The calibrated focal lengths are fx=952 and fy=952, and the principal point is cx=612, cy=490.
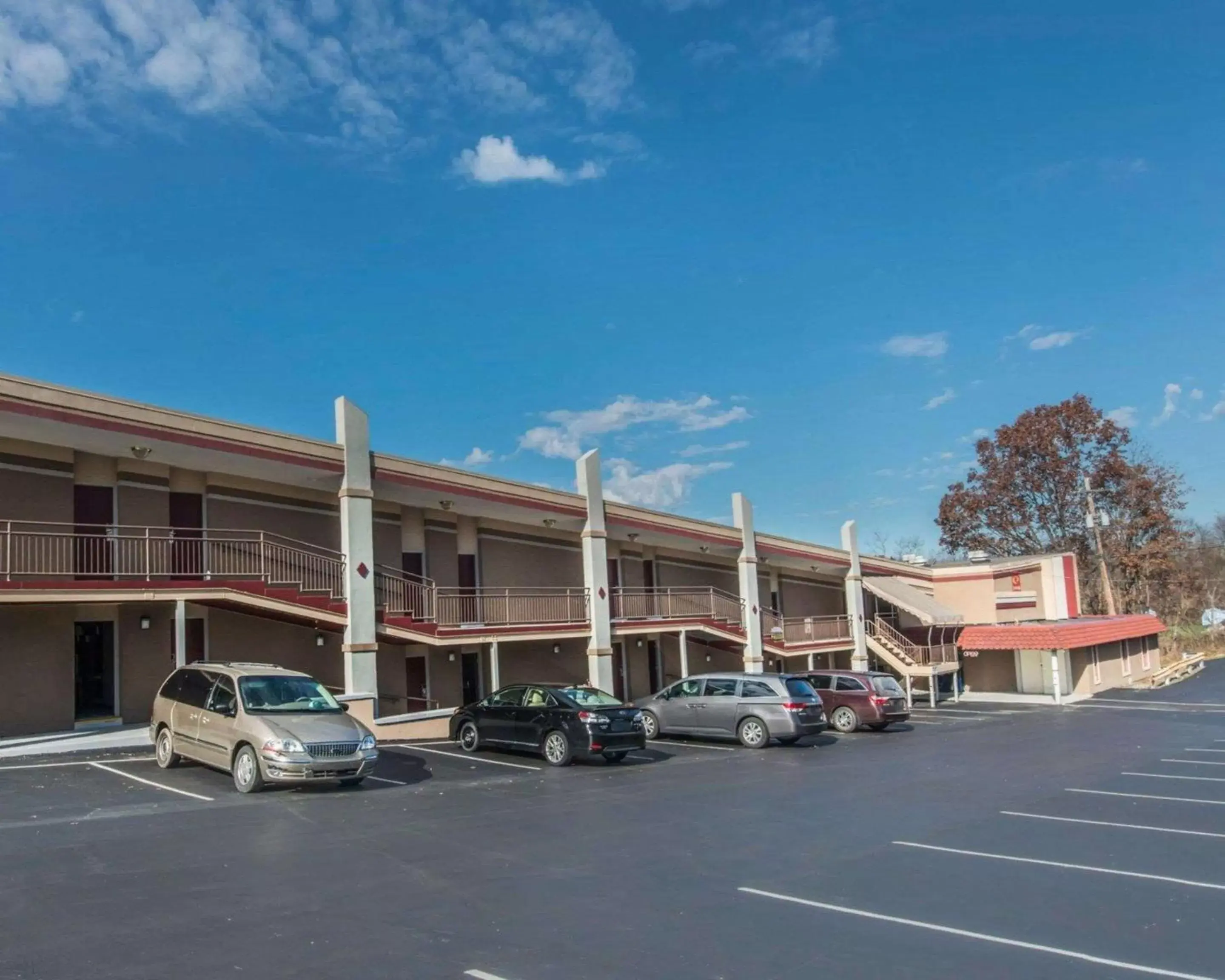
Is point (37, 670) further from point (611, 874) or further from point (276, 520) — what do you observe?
point (611, 874)

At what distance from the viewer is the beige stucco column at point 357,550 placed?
19.8 m

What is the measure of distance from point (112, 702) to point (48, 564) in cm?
329

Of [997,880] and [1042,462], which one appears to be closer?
[997,880]

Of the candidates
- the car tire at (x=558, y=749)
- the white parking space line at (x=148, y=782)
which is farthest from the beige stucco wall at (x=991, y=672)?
the white parking space line at (x=148, y=782)

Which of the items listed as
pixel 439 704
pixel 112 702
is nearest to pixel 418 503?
pixel 439 704

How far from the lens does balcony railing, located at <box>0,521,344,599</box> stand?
16.9 metres

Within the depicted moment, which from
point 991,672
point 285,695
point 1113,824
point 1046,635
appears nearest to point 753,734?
point 1113,824

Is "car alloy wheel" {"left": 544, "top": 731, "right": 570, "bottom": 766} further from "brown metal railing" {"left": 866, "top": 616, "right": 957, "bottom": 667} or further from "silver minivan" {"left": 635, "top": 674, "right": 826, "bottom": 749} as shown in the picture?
"brown metal railing" {"left": 866, "top": 616, "right": 957, "bottom": 667}

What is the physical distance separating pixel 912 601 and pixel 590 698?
22.1 metres

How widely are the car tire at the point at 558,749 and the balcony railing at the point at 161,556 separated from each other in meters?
5.82

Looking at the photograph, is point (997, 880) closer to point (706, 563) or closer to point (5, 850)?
point (5, 850)

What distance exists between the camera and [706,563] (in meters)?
35.4

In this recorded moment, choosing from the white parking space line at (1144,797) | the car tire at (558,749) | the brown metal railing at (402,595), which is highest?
the brown metal railing at (402,595)

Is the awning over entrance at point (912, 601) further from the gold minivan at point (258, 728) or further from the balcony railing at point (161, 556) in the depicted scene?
the gold minivan at point (258, 728)
